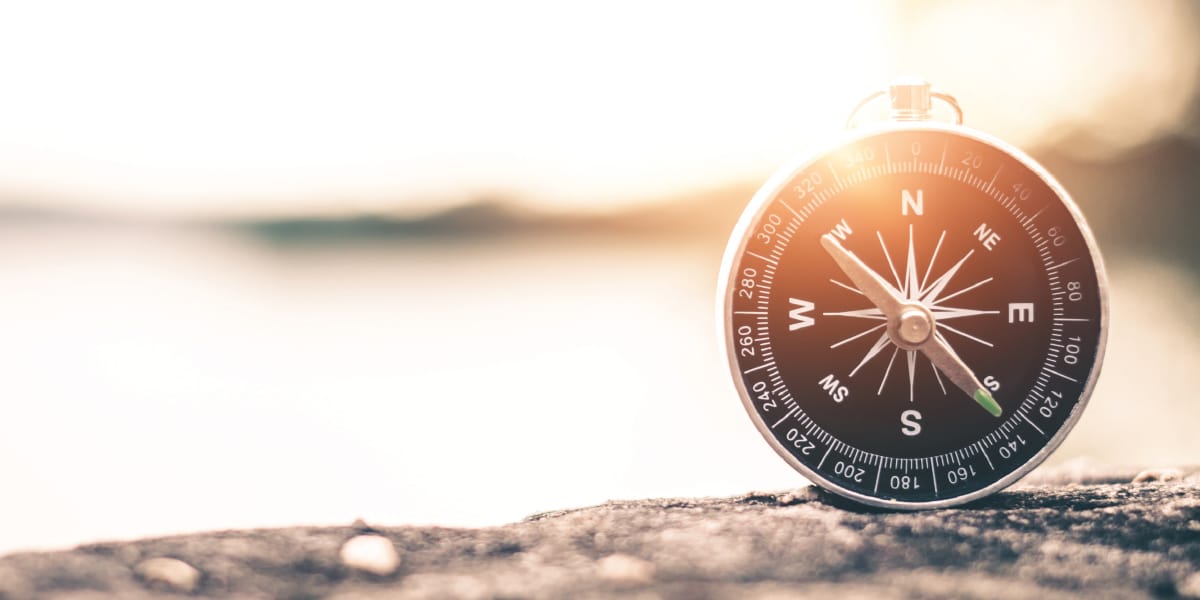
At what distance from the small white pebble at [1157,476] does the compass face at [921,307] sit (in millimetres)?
841

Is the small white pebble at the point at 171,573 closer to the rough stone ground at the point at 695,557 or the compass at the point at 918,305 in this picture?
the rough stone ground at the point at 695,557

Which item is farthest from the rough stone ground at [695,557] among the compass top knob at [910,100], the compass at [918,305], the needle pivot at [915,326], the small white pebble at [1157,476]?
the compass top knob at [910,100]

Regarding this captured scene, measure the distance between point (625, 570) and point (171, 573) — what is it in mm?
904

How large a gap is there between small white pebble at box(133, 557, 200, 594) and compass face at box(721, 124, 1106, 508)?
132 centimetres

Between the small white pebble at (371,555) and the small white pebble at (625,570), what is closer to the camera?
the small white pebble at (625,570)

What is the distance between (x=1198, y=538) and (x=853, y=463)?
776 millimetres

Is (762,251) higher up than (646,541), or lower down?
higher up

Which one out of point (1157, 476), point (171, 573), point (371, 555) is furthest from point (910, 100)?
point (171, 573)

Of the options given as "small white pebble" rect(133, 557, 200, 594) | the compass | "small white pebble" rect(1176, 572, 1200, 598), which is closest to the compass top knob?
the compass

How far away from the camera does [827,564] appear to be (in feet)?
8.05

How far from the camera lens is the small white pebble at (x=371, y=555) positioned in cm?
246

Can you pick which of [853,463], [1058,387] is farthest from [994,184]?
[853,463]

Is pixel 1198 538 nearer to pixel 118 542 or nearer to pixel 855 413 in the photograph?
pixel 855 413

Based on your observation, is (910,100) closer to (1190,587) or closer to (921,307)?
(921,307)
